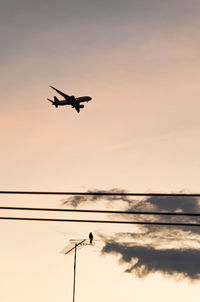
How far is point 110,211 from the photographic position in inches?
699

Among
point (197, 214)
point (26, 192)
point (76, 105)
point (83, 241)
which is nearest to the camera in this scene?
point (197, 214)

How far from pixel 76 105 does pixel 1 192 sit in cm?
10369

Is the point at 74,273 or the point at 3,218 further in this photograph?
the point at 74,273

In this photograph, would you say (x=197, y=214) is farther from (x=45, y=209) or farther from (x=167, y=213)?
(x=45, y=209)

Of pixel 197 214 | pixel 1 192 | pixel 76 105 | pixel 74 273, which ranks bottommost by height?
pixel 197 214

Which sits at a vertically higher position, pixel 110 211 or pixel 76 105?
pixel 76 105

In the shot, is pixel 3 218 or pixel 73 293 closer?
pixel 3 218

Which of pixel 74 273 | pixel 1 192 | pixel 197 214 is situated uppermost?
pixel 74 273

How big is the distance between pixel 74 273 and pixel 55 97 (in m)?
74.4

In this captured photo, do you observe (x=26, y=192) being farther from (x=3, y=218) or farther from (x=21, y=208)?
(x=3, y=218)

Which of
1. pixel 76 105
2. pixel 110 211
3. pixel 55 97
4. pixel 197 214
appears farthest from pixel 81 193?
pixel 55 97

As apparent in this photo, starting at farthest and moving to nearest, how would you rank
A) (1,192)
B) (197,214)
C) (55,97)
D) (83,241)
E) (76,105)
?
1. (55,97)
2. (76,105)
3. (83,241)
4. (1,192)
5. (197,214)

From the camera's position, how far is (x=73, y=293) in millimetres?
62812

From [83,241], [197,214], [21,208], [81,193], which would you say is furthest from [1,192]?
[83,241]
